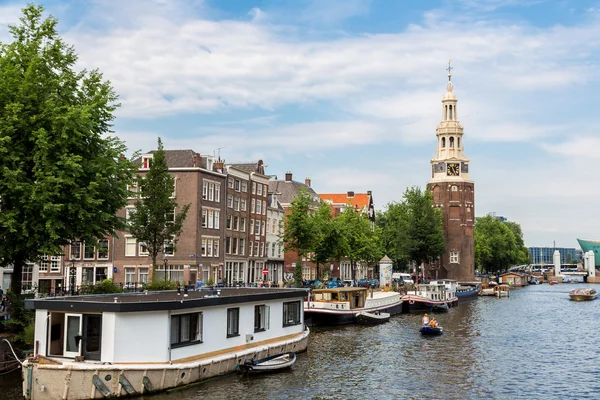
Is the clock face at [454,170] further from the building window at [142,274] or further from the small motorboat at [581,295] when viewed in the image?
the building window at [142,274]

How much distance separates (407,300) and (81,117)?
158 ft

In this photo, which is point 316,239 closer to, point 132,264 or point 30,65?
point 132,264

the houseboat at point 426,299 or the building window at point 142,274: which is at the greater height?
the building window at point 142,274

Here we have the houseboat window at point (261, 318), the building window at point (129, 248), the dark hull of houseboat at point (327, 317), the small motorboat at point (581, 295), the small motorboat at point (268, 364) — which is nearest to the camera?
the small motorboat at point (268, 364)

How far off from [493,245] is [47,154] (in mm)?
146227

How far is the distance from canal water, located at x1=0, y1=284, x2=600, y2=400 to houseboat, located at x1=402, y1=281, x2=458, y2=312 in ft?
44.1

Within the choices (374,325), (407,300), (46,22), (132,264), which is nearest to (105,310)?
(46,22)

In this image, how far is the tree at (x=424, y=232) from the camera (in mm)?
A: 111438

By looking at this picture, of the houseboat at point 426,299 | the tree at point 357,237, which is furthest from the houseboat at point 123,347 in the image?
the tree at point 357,237

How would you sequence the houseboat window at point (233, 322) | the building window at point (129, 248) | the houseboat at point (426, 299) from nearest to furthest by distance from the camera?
1. the houseboat window at point (233, 322)
2. the building window at point (129, 248)
3. the houseboat at point (426, 299)

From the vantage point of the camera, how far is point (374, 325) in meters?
56.2

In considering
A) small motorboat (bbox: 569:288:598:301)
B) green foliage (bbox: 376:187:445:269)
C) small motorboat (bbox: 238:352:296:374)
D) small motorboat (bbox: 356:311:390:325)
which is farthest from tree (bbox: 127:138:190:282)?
small motorboat (bbox: 569:288:598:301)

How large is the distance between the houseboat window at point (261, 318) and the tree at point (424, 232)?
78521 millimetres

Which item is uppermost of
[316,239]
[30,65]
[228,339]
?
[30,65]
